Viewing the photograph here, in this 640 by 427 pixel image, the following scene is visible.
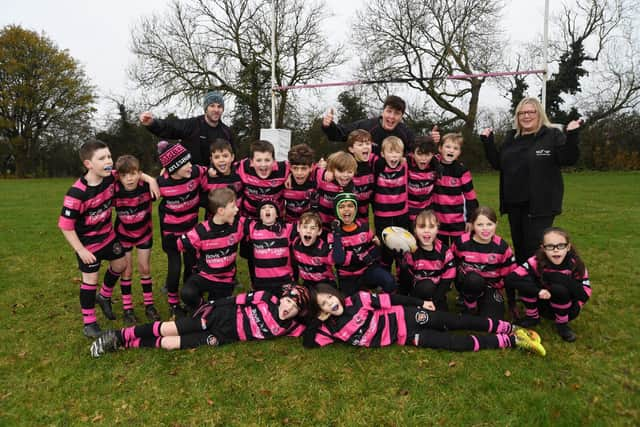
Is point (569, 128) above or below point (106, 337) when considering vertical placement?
above

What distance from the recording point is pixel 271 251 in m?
3.89

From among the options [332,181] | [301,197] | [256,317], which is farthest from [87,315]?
[332,181]

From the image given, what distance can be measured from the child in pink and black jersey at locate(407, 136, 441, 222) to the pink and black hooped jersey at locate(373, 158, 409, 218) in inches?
4.1

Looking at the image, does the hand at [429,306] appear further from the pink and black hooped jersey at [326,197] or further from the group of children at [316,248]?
the pink and black hooped jersey at [326,197]

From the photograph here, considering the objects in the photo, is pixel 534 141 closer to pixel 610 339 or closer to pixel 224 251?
pixel 610 339

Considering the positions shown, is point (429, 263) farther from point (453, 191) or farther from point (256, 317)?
point (256, 317)

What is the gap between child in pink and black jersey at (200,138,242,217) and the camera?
13.7 ft

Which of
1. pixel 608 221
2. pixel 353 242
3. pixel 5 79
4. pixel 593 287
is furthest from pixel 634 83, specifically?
pixel 5 79

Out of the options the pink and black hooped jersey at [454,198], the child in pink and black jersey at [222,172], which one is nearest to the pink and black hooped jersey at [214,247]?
the child in pink and black jersey at [222,172]

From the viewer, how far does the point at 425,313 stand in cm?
354

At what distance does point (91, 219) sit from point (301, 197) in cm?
189

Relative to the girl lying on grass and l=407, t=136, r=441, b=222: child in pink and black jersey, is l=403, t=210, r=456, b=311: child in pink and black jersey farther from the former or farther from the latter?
l=407, t=136, r=441, b=222: child in pink and black jersey

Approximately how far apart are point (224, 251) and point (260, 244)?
1.08 ft

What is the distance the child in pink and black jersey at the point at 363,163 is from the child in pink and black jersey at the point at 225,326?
125cm
